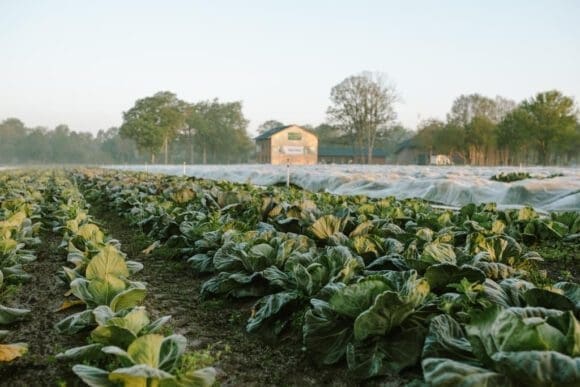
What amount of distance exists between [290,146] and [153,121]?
1715 centimetres

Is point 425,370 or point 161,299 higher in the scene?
point 425,370

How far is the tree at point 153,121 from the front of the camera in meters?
56.6

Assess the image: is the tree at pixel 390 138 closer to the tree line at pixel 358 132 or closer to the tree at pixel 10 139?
the tree line at pixel 358 132

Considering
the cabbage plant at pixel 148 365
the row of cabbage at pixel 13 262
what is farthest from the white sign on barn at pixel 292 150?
the cabbage plant at pixel 148 365

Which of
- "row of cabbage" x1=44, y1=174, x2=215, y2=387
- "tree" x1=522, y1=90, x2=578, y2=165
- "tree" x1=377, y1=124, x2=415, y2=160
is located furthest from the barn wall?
"row of cabbage" x1=44, y1=174, x2=215, y2=387

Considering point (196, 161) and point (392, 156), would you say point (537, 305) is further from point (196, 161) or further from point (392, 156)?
point (196, 161)

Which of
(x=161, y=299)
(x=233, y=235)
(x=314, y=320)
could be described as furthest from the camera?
(x=233, y=235)

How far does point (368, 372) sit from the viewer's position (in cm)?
207

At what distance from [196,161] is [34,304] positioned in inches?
3029

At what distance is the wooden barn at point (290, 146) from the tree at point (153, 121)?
38.8 ft

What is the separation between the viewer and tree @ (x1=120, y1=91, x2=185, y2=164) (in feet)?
186

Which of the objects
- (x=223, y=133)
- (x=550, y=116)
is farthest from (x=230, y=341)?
(x=223, y=133)

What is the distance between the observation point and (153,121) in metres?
58.7

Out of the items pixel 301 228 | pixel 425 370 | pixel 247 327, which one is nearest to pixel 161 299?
pixel 247 327
